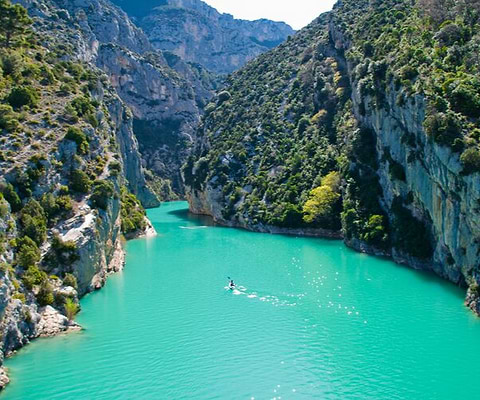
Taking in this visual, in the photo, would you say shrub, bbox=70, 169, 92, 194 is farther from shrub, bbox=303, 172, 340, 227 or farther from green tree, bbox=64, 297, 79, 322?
shrub, bbox=303, 172, 340, 227

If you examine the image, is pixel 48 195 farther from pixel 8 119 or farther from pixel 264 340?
pixel 264 340

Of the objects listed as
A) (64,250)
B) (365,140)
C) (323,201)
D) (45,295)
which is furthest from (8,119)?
(365,140)

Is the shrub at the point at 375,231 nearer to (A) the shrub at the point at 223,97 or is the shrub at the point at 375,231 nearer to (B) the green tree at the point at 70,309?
(B) the green tree at the point at 70,309

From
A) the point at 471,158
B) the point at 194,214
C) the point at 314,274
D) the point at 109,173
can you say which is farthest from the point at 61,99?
the point at 194,214

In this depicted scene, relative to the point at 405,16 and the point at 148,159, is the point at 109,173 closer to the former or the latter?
the point at 405,16

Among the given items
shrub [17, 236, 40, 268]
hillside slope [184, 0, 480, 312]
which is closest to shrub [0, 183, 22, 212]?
shrub [17, 236, 40, 268]

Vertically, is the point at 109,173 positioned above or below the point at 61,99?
below

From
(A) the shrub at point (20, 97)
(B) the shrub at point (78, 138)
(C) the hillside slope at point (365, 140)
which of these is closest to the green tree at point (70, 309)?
(B) the shrub at point (78, 138)
